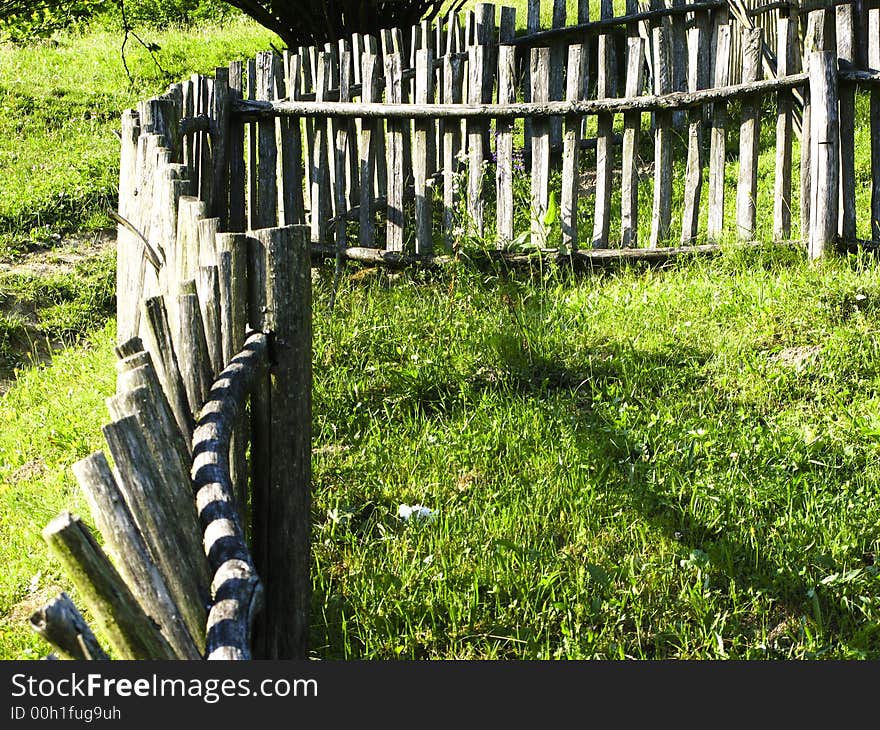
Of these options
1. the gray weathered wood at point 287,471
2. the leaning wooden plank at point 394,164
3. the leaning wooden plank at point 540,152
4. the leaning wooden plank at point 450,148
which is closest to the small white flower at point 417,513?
the gray weathered wood at point 287,471

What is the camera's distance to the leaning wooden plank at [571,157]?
5859 mm

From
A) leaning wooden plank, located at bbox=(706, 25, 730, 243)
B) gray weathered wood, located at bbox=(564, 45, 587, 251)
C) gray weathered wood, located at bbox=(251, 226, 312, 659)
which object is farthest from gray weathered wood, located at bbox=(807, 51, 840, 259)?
gray weathered wood, located at bbox=(251, 226, 312, 659)

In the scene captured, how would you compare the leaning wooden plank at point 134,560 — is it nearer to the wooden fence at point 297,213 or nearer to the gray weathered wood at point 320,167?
the wooden fence at point 297,213

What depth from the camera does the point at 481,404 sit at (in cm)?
425

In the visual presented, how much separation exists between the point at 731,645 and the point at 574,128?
365 cm

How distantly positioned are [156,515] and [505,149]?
4459mm

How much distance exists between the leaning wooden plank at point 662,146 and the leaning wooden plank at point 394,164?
149cm

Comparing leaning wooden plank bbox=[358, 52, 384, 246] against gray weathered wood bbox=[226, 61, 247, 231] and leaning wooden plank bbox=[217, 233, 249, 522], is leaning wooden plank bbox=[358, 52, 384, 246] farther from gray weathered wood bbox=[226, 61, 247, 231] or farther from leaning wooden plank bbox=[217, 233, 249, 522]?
leaning wooden plank bbox=[217, 233, 249, 522]

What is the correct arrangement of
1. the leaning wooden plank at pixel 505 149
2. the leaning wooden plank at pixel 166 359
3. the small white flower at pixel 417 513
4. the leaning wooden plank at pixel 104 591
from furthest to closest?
the leaning wooden plank at pixel 505 149 < the small white flower at pixel 417 513 < the leaning wooden plank at pixel 166 359 < the leaning wooden plank at pixel 104 591

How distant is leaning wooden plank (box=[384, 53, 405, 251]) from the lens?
20.4ft

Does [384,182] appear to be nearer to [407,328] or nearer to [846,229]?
[407,328]

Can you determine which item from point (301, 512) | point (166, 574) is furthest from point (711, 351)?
point (166, 574)

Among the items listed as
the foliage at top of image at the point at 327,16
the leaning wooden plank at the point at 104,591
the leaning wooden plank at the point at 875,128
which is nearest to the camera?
the leaning wooden plank at the point at 104,591

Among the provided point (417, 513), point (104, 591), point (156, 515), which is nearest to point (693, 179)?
point (417, 513)
